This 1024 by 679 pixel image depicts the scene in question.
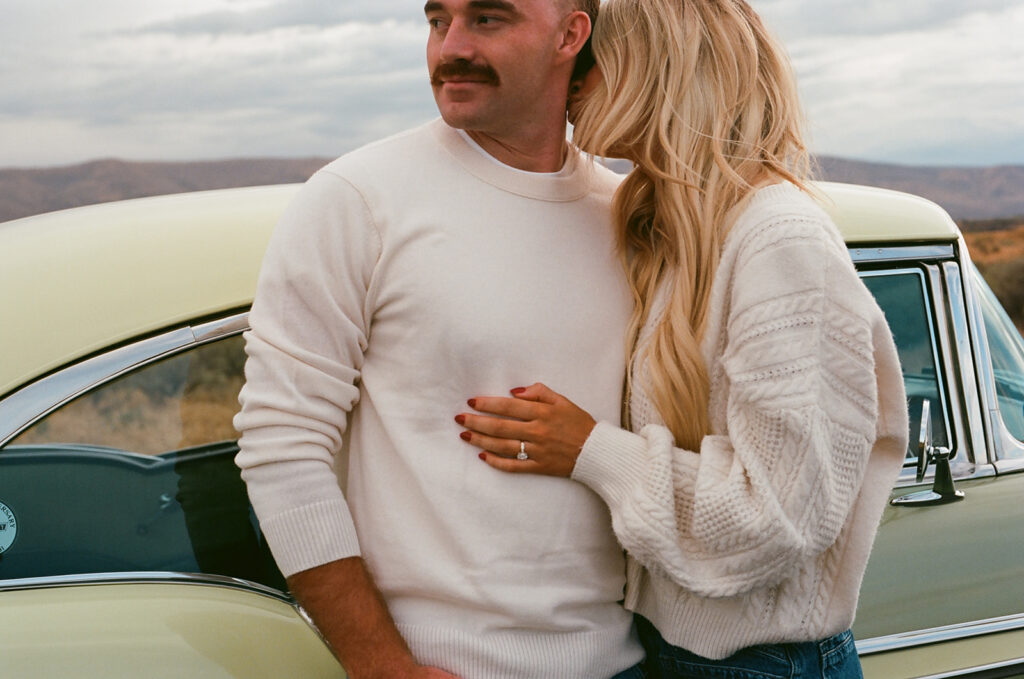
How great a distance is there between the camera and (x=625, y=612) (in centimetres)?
207

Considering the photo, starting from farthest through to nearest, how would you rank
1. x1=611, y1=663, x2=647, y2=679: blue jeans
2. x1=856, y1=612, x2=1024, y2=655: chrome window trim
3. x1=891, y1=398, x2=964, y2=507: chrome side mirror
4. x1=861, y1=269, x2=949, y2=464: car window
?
x1=861, y1=269, x2=949, y2=464: car window
x1=891, y1=398, x2=964, y2=507: chrome side mirror
x1=856, y1=612, x2=1024, y2=655: chrome window trim
x1=611, y1=663, x2=647, y2=679: blue jeans

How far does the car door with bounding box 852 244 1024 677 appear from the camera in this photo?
265 cm

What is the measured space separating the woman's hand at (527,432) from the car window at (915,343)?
1.29 m

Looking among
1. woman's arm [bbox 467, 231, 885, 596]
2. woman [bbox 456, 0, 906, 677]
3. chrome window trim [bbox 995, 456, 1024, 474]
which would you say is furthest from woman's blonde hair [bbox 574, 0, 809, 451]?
chrome window trim [bbox 995, 456, 1024, 474]

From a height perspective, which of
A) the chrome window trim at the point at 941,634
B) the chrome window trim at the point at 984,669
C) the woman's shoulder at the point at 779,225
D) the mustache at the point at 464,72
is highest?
the mustache at the point at 464,72

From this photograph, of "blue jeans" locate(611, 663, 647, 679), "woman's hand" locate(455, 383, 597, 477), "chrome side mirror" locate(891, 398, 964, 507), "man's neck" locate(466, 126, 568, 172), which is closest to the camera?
"woman's hand" locate(455, 383, 597, 477)

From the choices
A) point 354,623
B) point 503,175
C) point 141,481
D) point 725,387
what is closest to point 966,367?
point 725,387

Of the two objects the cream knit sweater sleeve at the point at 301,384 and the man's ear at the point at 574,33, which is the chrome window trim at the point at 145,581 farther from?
the man's ear at the point at 574,33

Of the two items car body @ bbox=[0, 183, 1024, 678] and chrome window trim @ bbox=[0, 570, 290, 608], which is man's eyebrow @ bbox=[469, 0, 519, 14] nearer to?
car body @ bbox=[0, 183, 1024, 678]

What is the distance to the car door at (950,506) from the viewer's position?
8.68 ft

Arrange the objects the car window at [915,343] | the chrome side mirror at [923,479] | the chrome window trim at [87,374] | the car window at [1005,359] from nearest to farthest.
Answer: the chrome window trim at [87,374], the chrome side mirror at [923,479], the car window at [915,343], the car window at [1005,359]

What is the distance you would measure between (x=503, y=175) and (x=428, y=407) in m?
0.51

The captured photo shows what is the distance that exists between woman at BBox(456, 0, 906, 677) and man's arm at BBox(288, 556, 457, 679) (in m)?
0.34

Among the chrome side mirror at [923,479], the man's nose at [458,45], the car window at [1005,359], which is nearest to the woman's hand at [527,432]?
the man's nose at [458,45]
